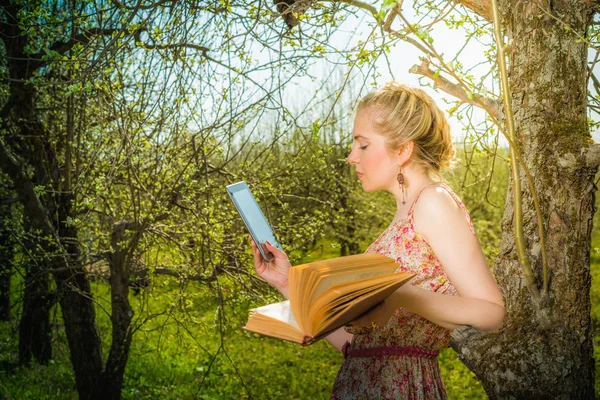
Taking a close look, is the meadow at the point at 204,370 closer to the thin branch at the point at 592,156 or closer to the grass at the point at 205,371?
the grass at the point at 205,371

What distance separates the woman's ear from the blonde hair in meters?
0.01

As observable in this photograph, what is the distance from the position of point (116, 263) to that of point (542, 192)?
3645 mm

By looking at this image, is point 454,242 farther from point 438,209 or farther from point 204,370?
point 204,370

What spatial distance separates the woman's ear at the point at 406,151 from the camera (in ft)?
5.97

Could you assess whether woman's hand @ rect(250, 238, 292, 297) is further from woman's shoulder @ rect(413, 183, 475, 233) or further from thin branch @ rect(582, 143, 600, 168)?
thin branch @ rect(582, 143, 600, 168)

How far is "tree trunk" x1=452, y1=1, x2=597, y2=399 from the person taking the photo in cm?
148

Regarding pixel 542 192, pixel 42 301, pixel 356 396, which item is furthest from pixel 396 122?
pixel 42 301

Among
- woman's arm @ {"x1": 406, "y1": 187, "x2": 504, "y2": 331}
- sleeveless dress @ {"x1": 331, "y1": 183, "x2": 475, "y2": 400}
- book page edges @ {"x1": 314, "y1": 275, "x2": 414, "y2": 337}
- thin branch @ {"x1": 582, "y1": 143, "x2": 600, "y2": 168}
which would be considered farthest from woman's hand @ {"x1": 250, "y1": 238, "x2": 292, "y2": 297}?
thin branch @ {"x1": 582, "y1": 143, "x2": 600, "y2": 168}

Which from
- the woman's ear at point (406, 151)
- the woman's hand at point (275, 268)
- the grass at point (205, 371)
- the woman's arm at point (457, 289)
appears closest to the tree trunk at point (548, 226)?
the woman's arm at point (457, 289)

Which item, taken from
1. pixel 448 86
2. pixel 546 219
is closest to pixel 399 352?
pixel 546 219

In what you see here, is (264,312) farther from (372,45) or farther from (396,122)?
(372,45)

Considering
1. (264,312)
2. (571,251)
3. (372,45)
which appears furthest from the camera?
(372,45)

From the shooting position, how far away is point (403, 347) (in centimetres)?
181

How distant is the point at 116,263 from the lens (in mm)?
4477
